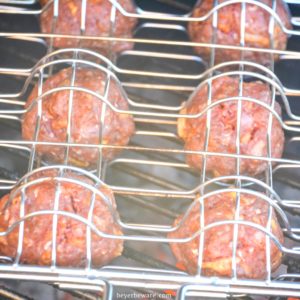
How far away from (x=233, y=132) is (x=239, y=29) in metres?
0.32

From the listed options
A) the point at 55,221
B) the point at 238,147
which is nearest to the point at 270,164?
the point at 238,147

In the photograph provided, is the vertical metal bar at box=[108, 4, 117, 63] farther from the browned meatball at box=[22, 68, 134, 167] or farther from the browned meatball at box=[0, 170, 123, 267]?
the browned meatball at box=[0, 170, 123, 267]

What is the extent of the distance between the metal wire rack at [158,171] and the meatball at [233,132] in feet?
0.11

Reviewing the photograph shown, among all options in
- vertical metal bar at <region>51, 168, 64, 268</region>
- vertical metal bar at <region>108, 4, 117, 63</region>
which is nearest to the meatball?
vertical metal bar at <region>108, 4, 117, 63</region>

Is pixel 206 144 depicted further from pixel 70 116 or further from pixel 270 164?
pixel 70 116

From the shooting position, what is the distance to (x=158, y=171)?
5.77 feet

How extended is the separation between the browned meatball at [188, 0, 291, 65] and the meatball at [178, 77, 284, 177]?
155 millimetres

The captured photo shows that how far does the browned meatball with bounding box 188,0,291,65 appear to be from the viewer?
1593mm

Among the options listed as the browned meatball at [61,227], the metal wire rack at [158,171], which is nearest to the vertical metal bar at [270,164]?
the metal wire rack at [158,171]

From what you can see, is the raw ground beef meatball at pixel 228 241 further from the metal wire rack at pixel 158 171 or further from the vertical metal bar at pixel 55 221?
the vertical metal bar at pixel 55 221

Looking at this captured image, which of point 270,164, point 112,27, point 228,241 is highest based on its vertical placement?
point 112,27

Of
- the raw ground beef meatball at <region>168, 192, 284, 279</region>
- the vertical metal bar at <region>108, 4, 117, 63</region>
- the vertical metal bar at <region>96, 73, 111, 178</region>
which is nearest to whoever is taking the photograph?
the raw ground beef meatball at <region>168, 192, 284, 279</region>

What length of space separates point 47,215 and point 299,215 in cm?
69

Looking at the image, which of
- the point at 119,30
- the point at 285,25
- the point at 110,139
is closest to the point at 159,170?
the point at 110,139
